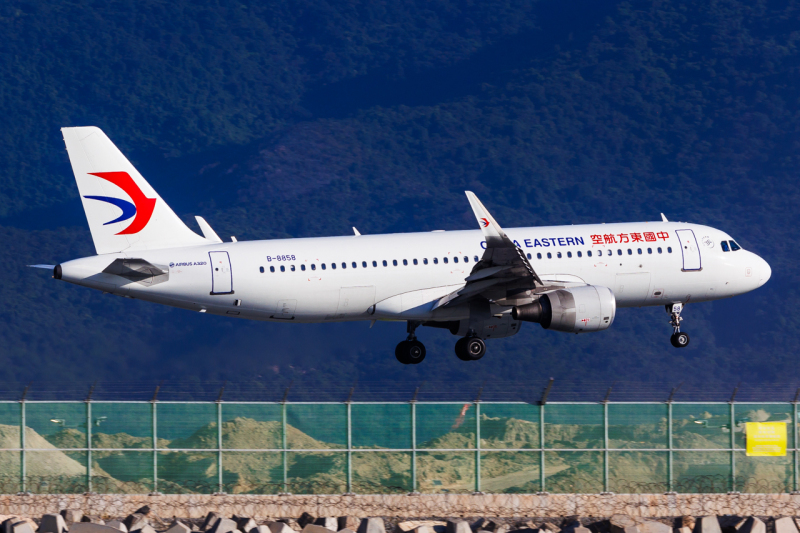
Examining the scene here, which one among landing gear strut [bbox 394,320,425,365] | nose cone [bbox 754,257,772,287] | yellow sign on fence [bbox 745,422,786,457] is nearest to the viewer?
yellow sign on fence [bbox 745,422,786,457]

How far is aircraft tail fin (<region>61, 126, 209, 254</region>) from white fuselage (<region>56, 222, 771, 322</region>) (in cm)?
75

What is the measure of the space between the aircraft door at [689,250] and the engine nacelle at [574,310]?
523cm

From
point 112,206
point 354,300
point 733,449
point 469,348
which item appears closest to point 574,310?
point 469,348

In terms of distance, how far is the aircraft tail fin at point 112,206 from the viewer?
4284 centimetres

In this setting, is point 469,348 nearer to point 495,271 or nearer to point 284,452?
point 495,271

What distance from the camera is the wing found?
4088 cm

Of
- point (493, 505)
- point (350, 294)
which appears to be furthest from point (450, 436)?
point (350, 294)

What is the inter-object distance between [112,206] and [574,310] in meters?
17.2

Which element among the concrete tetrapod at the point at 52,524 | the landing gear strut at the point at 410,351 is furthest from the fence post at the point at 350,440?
the landing gear strut at the point at 410,351

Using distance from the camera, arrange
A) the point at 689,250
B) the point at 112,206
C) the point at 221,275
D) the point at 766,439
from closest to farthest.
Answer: the point at 766,439, the point at 221,275, the point at 112,206, the point at 689,250

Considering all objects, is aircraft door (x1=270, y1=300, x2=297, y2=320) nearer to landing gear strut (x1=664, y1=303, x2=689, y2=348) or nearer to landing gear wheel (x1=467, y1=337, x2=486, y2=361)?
landing gear wheel (x1=467, y1=337, x2=486, y2=361)

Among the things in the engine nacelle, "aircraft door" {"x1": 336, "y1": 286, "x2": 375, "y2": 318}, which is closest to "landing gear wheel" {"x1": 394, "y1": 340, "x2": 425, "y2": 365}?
"aircraft door" {"x1": 336, "y1": 286, "x2": 375, "y2": 318}

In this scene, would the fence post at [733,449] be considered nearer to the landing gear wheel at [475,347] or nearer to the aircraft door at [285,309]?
the landing gear wheel at [475,347]

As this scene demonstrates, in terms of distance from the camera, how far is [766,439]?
3256cm
